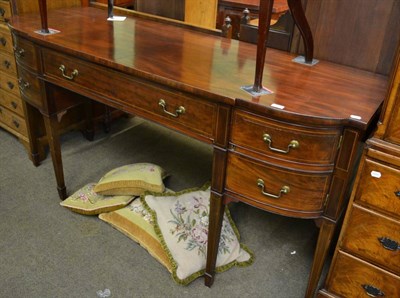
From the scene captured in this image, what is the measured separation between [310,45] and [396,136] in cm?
57

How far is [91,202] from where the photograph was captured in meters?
2.15

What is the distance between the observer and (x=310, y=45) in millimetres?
1610

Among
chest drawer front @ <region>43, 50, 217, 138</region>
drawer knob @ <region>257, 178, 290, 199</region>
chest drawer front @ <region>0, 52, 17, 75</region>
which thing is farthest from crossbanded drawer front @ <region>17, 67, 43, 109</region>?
drawer knob @ <region>257, 178, 290, 199</region>

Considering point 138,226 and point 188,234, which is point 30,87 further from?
point 188,234

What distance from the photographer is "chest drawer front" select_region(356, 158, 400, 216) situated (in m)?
1.24

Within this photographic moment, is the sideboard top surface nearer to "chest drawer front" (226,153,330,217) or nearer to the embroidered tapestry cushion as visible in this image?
"chest drawer front" (226,153,330,217)

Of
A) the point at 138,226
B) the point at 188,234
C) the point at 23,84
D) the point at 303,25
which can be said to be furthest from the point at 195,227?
the point at 23,84

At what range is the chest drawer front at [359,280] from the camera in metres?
1.39

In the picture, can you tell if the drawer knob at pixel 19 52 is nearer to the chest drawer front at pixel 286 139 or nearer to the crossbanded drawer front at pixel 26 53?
the crossbanded drawer front at pixel 26 53

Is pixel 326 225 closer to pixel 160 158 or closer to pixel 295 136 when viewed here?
pixel 295 136

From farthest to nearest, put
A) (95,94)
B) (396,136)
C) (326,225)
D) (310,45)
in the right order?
1. (95,94)
2. (310,45)
3. (326,225)
4. (396,136)

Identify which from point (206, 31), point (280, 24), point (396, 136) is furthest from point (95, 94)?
point (396, 136)

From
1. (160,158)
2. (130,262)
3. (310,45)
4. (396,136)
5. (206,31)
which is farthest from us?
(160,158)

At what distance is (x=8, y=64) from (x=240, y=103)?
5.65ft
